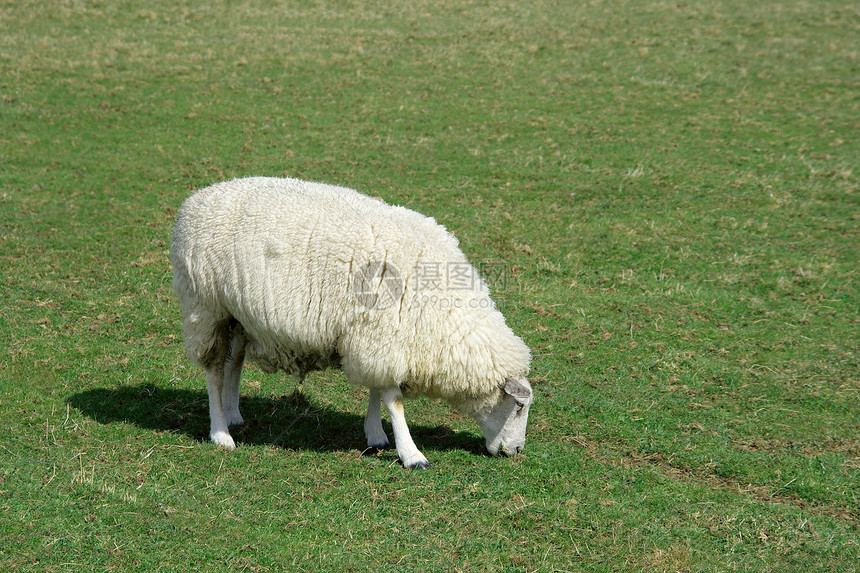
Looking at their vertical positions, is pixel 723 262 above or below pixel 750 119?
below

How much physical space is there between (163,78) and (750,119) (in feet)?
47.6

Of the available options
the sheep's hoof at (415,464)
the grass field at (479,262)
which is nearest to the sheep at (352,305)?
the sheep's hoof at (415,464)

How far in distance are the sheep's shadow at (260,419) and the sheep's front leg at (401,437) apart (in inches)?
20.2

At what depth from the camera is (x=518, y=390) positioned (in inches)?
285

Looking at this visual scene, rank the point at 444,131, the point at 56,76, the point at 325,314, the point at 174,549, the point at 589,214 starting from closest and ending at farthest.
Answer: the point at 174,549 < the point at 325,314 < the point at 589,214 < the point at 444,131 < the point at 56,76

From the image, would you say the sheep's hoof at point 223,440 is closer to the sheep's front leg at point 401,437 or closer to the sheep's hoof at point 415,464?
the sheep's front leg at point 401,437

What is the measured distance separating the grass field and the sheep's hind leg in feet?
0.83

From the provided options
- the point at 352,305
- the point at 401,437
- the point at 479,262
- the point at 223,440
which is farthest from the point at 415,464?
the point at 479,262

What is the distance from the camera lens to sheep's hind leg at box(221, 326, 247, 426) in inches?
311

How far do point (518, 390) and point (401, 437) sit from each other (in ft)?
3.83

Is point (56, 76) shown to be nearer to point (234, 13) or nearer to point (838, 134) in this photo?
point (234, 13)

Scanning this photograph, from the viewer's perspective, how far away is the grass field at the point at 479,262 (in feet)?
20.5

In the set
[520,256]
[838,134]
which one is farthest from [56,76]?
[838,134]

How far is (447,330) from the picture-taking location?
7.04 m
